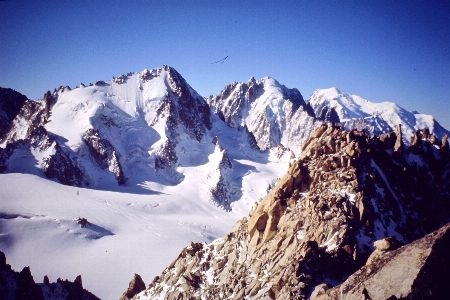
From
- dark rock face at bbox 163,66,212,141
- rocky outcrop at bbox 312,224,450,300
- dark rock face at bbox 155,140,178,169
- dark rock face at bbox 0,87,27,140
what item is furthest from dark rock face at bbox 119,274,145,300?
dark rock face at bbox 0,87,27,140

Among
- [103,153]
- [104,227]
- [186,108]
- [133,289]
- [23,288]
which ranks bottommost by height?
[104,227]

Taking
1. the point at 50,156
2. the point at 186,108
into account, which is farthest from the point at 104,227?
the point at 186,108

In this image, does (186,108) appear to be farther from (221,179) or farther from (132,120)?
(221,179)

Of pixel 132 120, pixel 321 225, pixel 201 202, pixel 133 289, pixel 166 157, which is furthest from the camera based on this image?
pixel 132 120

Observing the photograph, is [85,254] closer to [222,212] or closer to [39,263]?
[39,263]

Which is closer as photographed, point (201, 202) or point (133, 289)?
point (133, 289)
